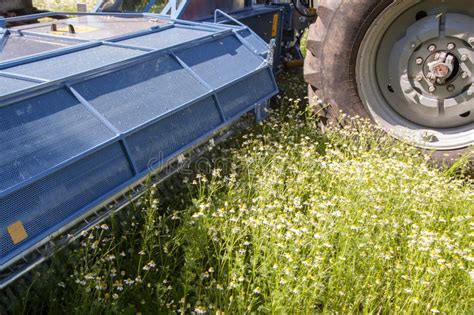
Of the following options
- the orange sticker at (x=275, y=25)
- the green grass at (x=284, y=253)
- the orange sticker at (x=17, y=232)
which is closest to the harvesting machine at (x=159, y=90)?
the orange sticker at (x=17, y=232)

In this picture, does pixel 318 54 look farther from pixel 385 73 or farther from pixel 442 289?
pixel 442 289

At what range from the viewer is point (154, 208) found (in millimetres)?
2439

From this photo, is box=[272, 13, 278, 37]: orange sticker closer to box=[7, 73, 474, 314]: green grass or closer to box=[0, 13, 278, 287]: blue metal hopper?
box=[0, 13, 278, 287]: blue metal hopper

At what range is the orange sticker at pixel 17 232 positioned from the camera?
1.86 metres

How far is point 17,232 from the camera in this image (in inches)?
74.2

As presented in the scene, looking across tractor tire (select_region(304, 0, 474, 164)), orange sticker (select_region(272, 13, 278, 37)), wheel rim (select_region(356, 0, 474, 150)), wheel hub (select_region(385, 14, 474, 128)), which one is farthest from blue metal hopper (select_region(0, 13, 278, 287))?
orange sticker (select_region(272, 13, 278, 37))

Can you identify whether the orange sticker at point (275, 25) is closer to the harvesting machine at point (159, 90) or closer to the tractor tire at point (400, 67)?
the harvesting machine at point (159, 90)

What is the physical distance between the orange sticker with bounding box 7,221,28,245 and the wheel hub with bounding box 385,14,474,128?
2407 mm

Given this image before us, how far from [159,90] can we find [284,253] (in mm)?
1102

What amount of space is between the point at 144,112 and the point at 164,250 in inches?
27.1

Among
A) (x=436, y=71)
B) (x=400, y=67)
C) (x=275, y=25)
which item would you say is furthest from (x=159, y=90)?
(x=275, y=25)

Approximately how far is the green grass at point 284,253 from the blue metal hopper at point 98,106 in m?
0.19

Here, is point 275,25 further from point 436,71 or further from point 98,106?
point 98,106

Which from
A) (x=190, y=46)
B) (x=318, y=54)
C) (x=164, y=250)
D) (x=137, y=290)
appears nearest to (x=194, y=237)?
(x=164, y=250)
